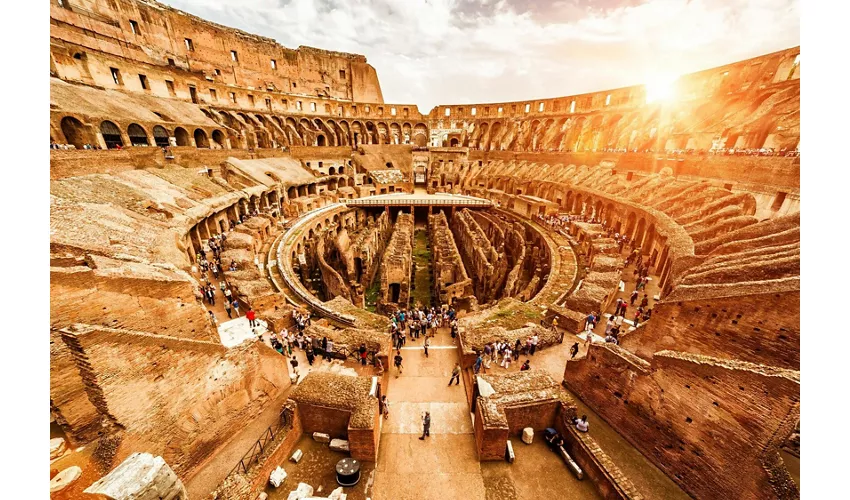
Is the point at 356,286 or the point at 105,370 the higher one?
the point at 105,370

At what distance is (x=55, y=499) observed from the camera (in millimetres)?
4484

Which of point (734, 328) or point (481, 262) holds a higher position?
point (734, 328)

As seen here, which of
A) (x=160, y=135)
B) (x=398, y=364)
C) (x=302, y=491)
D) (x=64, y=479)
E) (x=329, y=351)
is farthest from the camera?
(x=160, y=135)

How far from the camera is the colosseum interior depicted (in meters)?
5.77

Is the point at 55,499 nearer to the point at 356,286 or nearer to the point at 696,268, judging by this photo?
the point at 356,286

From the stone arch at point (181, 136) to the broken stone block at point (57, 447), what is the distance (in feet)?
104

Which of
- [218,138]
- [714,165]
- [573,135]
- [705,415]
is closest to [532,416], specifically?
[705,415]

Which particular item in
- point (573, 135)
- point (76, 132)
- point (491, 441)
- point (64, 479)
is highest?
point (573, 135)

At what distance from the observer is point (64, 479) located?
4.63m

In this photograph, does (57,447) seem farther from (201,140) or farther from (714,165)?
(201,140)

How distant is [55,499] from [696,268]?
16.4m

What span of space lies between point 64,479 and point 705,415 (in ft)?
35.7

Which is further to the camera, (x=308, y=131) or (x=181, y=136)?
(x=308, y=131)

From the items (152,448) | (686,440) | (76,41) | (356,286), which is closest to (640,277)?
(686,440)
